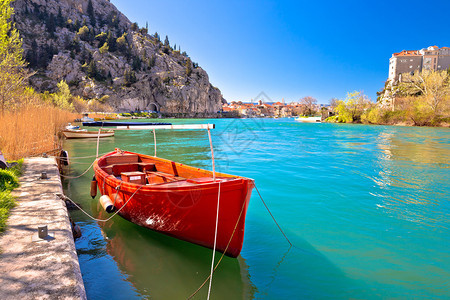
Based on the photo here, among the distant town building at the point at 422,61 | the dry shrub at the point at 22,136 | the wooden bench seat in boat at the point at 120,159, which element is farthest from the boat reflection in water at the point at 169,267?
the distant town building at the point at 422,61

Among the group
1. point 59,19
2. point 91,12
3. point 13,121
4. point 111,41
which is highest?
point 91,12

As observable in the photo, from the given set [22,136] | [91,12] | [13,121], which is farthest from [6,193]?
[91,12]

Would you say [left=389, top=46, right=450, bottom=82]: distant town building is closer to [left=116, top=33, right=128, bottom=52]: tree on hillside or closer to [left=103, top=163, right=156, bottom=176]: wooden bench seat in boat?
[left=103, top=163, right=156, bottom=176]: wooden bench seat in boat

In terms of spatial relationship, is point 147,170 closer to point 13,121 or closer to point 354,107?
point 13,121

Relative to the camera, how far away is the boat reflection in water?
13.4 feet

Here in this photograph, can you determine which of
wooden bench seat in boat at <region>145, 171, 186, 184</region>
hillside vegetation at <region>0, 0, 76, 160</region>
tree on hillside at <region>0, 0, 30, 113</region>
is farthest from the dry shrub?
wooden bench seat in boat at <region>145, 171, 186, 184</region>

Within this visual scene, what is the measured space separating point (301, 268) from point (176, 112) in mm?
121795

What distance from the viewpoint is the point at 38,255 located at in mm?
3273

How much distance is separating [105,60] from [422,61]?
118210 millimetres

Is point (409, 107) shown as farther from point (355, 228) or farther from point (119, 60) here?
point (119, 60)

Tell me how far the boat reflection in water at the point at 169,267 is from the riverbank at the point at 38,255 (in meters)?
1.29

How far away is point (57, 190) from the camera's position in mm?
6109

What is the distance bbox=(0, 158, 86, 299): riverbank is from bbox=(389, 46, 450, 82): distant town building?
10051cm

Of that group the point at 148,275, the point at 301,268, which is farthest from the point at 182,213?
the point at 301,268
